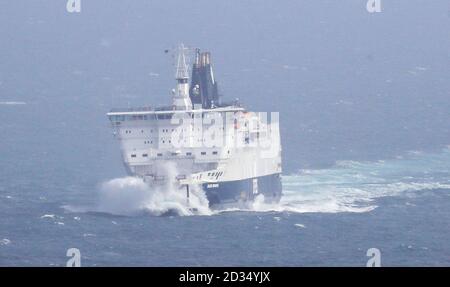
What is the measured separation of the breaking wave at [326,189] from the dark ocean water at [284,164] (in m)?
0.14

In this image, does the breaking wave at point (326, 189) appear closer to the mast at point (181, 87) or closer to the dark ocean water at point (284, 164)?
the dark ocean water at point (284, 164)

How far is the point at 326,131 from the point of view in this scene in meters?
143

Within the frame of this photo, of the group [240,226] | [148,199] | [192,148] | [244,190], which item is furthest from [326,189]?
[240,226]

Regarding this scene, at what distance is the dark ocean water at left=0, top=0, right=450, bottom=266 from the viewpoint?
89688mm

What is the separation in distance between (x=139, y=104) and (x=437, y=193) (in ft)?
151

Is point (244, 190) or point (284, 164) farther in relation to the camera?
point (284, 164)

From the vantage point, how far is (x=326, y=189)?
372 ft

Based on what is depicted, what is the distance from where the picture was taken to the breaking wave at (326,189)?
101062 mm

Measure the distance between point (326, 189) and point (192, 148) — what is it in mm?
13739

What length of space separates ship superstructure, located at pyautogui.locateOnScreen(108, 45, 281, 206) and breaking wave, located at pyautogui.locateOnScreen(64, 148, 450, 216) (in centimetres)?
71

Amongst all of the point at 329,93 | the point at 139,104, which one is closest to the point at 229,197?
the point at 139,104

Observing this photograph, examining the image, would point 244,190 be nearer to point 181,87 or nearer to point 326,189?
point 181,87

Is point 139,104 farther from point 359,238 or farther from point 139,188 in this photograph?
point 359,238

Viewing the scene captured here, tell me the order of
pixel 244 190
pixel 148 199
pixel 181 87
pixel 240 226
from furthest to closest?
1. pixel 181 87
2. pixel 244 190
3. pixel 148 199
4. pixel 240 226
